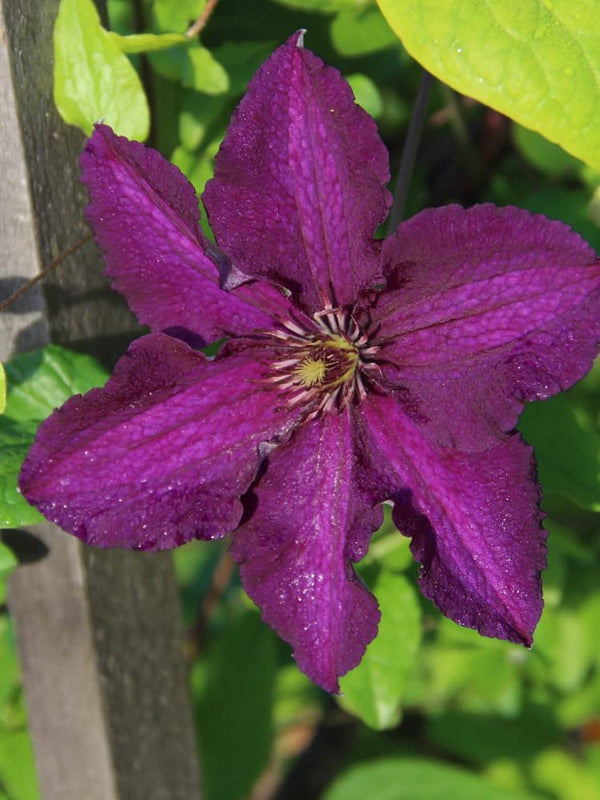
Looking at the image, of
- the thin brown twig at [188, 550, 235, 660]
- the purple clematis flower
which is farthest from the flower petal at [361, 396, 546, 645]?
the thin brown twig at [188, 550, 235, 660]

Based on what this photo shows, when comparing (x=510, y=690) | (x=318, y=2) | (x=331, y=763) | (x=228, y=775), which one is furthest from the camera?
(x=331, y=763)

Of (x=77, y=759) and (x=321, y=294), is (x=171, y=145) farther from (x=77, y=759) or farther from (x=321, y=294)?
(x=77, y=759)

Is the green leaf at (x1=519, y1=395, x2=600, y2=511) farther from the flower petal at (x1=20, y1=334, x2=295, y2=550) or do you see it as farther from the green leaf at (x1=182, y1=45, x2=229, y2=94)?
the green leaf at (x1=182, y1=45, x2=229, y2=94)

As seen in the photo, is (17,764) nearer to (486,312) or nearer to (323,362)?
(323,362)

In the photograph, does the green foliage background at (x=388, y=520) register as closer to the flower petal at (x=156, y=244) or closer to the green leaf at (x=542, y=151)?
the green leaf at (x=542, y=151)

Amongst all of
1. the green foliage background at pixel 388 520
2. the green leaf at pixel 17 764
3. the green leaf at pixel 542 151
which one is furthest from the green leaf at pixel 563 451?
the green leaf at pixel 17 764

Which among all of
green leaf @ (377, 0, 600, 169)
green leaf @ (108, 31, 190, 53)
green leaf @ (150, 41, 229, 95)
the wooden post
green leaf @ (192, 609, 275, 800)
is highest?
green leaf @ (377, 0, 600, 169)

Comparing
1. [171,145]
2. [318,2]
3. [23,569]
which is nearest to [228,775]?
[23,569]
